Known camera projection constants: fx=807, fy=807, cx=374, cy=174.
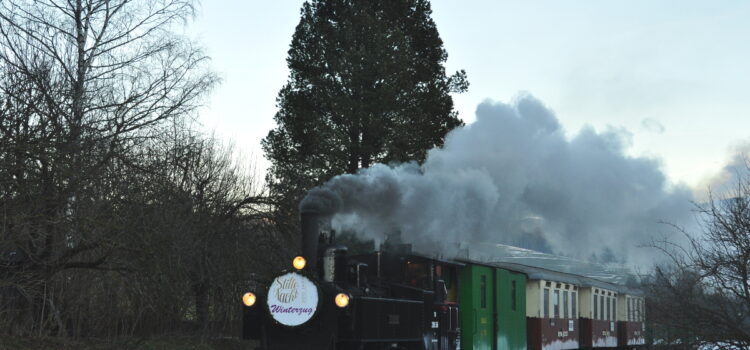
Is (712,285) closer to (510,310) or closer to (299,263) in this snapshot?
(299,263)

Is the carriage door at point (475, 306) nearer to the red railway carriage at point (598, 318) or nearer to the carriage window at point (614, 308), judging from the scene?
the red railway carriage at point (598, 318)

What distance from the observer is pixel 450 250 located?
55.7 feet

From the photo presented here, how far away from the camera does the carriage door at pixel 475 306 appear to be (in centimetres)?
1520

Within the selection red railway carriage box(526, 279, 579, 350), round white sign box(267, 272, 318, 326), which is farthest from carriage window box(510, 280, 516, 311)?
round white sign box(267, 272, 318, 326)

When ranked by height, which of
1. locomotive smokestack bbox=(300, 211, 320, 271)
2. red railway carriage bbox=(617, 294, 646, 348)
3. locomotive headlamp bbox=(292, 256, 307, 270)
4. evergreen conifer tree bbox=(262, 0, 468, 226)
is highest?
evergreen conifer tree bbox=(262, 0, 468, 226)

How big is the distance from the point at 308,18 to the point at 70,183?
1751 cm

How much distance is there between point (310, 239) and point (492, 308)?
21.1ft

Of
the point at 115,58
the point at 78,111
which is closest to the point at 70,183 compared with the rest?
the point at 78,111

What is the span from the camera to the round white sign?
1098cm

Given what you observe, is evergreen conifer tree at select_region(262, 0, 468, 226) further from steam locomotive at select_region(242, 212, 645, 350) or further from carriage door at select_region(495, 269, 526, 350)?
steam locomotive at select_region(242, 212, 645, 350)

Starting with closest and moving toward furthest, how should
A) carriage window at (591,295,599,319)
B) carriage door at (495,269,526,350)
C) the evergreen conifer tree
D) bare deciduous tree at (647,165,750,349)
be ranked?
bare deciduous tree at (647,165,750,349) → carriage door at (495,269,526,350) → carriage window at (591,295,599,319) → the evergreen conifer tree

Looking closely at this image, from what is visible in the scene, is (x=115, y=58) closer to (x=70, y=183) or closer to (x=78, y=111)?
(x=78, y=111)

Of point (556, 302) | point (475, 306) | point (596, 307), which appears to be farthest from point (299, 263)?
point (596, 307)

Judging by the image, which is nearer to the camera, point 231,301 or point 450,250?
point 450,250
